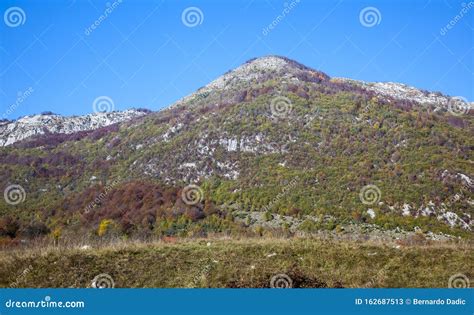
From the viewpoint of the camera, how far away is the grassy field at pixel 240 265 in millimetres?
9945

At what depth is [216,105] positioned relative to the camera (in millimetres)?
88812

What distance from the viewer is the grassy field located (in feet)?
32.6

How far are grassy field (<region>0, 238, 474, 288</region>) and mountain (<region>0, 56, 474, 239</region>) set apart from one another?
23.6 feet

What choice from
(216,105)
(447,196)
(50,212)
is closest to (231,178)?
(50,212)

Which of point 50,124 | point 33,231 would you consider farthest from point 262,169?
point 50,124

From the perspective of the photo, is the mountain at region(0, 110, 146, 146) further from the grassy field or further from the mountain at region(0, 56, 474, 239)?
the grassy field

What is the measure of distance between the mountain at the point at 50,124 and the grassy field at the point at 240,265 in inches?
3828

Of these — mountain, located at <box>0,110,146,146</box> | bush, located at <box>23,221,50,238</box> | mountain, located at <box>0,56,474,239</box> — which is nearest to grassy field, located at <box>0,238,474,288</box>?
bush, located at <box>23,221,50,238</box>

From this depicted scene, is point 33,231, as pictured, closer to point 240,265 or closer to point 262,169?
point 240,265

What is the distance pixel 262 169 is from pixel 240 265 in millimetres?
45585

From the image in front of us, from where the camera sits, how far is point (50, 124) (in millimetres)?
111062

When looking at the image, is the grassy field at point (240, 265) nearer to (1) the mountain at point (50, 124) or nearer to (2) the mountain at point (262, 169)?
(2) the mountain at point (262, 169)

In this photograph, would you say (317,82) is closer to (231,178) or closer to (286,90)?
(286,90)

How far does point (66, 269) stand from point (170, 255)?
2.52 m
